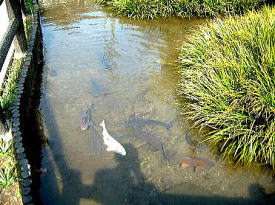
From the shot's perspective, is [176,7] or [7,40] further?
[176,7]

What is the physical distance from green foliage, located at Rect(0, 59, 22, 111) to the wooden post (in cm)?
25

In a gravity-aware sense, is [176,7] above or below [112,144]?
above

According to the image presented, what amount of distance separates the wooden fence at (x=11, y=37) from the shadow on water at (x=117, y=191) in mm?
1232

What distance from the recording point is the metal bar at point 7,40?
4545 millimetres

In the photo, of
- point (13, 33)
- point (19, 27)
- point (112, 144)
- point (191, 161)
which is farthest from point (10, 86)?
point (191, 161)

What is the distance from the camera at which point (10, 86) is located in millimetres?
5367

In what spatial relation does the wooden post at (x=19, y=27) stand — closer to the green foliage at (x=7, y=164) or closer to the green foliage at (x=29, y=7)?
the green foliage at (x=7, y=164)

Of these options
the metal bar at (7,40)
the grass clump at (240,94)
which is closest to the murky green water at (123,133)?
the grass clump at (240,94)

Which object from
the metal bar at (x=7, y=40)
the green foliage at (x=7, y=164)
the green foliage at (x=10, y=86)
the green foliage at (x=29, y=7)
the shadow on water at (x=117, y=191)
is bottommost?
the shadow on water at (x=117, y=191)

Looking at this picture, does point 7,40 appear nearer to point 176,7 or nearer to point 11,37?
point 11,37

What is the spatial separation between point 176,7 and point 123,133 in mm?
7036

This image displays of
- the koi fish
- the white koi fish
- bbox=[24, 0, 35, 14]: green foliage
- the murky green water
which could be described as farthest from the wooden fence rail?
bbox=[24, 0, 35, 14]: green foliage

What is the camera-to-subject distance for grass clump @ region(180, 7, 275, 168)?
4.50m

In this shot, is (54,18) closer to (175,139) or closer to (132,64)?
(132,64)
